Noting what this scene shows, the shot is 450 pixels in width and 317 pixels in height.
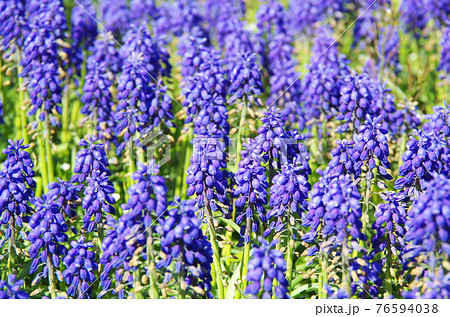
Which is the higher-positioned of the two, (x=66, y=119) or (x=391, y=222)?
(x=66, y=119)

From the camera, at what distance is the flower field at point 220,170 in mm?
5020

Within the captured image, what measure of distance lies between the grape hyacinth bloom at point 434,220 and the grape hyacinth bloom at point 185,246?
2.11 meters

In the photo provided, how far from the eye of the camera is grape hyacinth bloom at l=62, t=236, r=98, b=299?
17.7 ft

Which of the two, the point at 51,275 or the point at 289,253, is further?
the point at 289,253

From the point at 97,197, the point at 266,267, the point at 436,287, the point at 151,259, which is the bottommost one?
the point at 436,287

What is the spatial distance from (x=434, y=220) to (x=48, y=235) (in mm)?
3981

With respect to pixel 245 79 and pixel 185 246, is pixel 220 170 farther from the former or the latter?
pixel 245 79

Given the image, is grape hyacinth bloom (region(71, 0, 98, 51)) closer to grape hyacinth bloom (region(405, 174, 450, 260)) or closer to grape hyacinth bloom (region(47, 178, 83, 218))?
grape hyacinth bloom (region(47, 178, 83, 218))

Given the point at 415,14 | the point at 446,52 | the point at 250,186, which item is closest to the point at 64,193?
the point at 250,186

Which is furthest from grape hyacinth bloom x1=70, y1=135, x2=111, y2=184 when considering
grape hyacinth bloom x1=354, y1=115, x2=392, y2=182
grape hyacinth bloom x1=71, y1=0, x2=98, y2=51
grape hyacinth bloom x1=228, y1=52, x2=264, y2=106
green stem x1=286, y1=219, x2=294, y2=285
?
grape hyacinth bloom x1=71, y1=0, x2=98, y2=51

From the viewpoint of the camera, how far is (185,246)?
4977mm

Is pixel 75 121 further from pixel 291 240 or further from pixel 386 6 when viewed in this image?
pixel 386 6

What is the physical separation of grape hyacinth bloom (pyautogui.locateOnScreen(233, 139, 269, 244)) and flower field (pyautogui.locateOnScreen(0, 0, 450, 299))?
3cm

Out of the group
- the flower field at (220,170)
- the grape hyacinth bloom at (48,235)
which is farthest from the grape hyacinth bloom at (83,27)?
the grape hyacinth bloom at (48,235)
